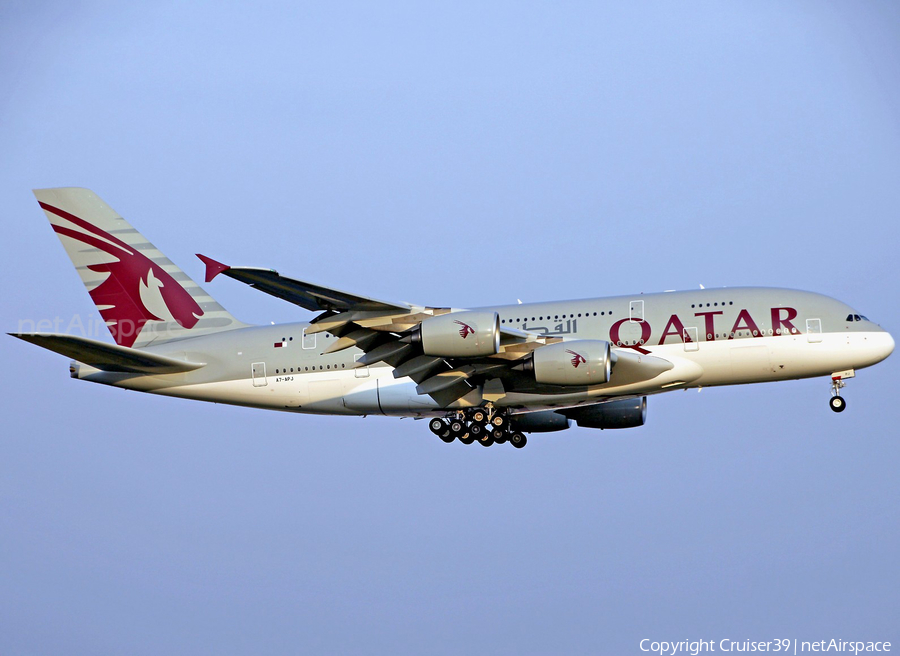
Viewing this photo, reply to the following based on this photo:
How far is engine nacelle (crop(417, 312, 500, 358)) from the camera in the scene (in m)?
30.0

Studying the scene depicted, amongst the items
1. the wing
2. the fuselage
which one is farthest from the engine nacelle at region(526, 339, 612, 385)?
the fuselage

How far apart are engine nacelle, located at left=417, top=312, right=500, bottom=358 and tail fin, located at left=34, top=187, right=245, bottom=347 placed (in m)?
10.3

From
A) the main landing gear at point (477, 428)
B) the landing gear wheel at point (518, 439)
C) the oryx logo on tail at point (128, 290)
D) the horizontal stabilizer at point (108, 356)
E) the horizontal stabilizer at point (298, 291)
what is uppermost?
the oryx logo on tail at point (128, 290)

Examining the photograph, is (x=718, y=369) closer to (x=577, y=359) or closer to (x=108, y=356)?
(x=577, y=359)

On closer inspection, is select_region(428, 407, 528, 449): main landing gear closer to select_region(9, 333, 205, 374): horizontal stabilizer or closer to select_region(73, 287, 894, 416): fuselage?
select_region(73, 287, 894, 416): fuselage

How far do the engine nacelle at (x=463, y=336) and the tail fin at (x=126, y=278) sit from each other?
405 inches

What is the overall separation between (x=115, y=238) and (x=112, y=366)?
6.16 meters

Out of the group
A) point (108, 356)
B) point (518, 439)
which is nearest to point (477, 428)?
point (518, 439)

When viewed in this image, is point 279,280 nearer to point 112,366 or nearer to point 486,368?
point 486,368

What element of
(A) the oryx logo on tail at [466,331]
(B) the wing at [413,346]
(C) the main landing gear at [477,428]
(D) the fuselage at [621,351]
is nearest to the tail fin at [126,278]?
(D) the fuselage at [621,351]

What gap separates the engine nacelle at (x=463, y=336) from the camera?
98.5 feet

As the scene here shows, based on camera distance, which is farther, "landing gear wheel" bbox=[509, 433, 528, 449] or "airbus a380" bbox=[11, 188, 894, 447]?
"landing gear wheel" bbox=[509, 433, 528, 449]

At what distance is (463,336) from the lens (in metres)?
30.0

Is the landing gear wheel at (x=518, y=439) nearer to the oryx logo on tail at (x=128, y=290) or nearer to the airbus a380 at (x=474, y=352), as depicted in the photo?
the airbus a380 at (x=474, y=352)
